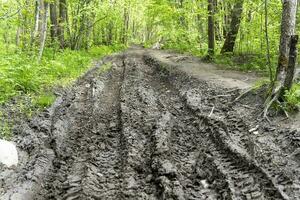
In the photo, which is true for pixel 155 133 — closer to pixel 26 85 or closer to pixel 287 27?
pixel 287 27

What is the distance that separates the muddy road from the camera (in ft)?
14.7

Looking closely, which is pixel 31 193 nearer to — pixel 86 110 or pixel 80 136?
pixel 80 136

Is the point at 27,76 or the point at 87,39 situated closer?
the point at 27,76

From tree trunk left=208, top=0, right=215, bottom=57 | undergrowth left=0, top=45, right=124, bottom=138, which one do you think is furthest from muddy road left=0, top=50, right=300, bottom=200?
tree trunk left=208, top=0, right=215, bottom=57

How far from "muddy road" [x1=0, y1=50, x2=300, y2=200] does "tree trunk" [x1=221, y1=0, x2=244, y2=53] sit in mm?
6743

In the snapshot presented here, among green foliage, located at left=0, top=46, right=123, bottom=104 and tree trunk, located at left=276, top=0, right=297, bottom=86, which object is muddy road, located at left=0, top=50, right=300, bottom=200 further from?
tree trunk, located at left=276, top=0, right=297, bottom=86

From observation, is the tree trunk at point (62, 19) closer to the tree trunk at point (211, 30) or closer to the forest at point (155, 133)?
the forest at point (155, 133)

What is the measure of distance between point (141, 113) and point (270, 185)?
393 cm

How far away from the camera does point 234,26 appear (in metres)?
14.8

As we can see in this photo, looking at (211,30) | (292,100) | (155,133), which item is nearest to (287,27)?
(292,100)

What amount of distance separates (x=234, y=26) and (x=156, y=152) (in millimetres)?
10852

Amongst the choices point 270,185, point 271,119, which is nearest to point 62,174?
point 270,185

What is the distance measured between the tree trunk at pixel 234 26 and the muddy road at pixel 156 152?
6.74m

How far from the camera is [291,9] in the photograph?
664cm
